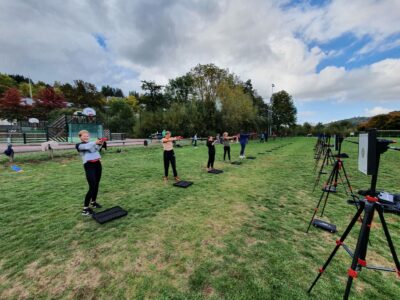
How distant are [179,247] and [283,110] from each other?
55.2m

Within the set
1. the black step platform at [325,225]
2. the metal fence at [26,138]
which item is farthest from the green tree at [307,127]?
the black step platform at [325,225]

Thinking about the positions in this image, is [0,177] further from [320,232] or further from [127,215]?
[320,232]

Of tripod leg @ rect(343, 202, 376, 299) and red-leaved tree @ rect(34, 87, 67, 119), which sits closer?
tripod leg @ rect(343, 202, 376, 299)

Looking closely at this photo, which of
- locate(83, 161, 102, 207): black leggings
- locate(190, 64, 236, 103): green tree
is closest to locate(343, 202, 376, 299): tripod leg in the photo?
locate(83, 161, 102, 207): black leggings

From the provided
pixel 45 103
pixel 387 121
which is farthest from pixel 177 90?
pixel 387 121

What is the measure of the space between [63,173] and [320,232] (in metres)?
9.29

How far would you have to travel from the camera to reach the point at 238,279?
243 cm

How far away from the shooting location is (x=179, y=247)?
3.12m

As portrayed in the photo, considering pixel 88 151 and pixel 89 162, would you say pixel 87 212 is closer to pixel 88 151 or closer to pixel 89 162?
pixel 89 162

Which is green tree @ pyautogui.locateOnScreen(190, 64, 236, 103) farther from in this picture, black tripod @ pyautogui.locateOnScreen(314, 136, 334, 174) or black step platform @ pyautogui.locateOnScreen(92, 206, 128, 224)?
black step platform @ pyautogui.locateOnScreen(92, 206, 128, 224)

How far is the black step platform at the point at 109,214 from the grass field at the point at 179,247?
160 millimetres

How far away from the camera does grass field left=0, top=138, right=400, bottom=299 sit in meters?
2.30

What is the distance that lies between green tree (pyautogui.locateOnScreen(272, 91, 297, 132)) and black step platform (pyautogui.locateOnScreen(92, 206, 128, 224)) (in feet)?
173

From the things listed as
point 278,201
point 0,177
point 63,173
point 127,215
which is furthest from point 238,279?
point 0,177
